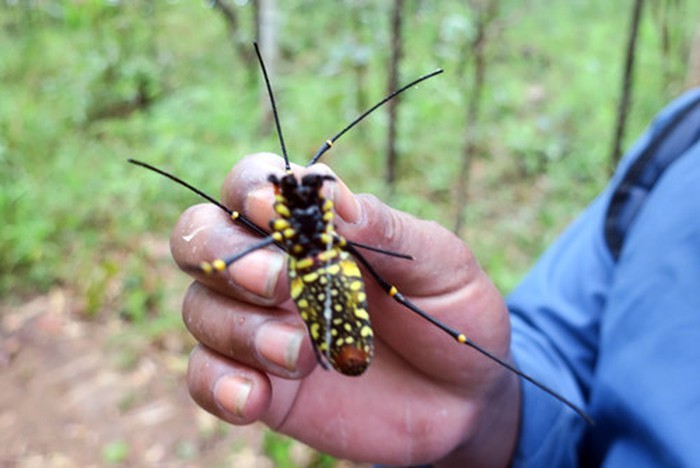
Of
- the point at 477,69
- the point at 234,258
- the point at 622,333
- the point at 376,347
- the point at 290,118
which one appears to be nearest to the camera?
the point at 234,258

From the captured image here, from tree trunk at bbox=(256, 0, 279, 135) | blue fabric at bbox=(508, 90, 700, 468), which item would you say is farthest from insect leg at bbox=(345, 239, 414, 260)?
tree trunk at bbox=(256, 0, 279, 135)

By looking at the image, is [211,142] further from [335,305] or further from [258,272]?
[335,305]

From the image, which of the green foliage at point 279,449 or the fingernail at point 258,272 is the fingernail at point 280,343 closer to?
the fingernail at point 258,272

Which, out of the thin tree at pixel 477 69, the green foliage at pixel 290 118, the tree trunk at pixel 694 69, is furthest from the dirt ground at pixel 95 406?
the tree trunk at pixel 694 69

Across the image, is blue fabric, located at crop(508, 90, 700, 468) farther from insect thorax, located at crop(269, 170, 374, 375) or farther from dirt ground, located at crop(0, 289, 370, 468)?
dirt ground, located at crop(0, 289, 370, 468)

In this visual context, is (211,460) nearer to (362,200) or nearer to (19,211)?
(362,200)

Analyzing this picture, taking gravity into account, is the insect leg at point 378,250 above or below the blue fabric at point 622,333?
above

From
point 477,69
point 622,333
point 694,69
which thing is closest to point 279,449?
point 622,333
